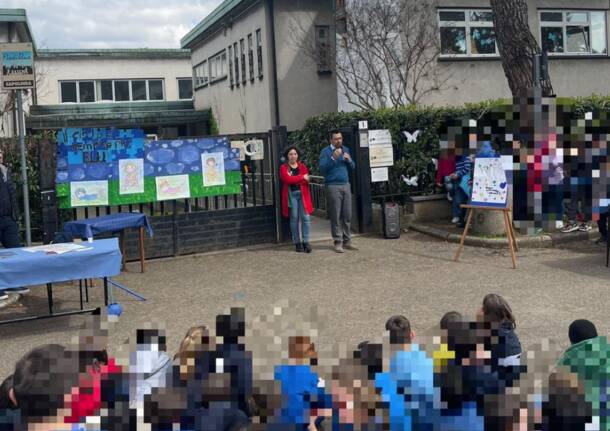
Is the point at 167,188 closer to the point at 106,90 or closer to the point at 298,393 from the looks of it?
the point at 298,393

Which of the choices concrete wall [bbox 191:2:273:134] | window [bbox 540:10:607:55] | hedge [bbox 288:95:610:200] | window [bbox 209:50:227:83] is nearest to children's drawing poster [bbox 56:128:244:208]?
hedge [bbox 288:95:610:200]

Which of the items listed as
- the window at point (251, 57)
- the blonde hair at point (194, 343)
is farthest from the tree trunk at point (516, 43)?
the window at point (251, 57)

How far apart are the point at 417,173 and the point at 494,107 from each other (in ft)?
6.02

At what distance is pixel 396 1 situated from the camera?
61.8 ft

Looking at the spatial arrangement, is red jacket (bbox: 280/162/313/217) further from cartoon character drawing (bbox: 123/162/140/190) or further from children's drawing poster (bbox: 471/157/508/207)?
children's drawing poster (bbox: 471/157/508/207)

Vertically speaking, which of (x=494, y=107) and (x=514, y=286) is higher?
(x=494, y=107)

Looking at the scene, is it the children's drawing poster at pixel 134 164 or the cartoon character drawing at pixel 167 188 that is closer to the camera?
the children's drawing poster at pixel 134 164

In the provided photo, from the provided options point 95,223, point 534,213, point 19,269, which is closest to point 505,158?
point 534,213

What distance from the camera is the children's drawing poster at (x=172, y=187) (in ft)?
37.4

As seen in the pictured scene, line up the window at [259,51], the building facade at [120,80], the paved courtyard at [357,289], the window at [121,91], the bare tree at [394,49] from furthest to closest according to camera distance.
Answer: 1. the window at [121,91]
2. the building facade at [120,80]
3. the window at [259,51]
4. the bare tree at [394,49]
5. the paved courtyard at [357,289]

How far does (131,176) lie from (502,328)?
25.6 feet

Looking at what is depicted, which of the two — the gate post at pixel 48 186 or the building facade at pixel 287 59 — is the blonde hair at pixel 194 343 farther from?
the building facade at pixel 287 59

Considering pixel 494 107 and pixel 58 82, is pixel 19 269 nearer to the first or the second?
pixel 494 107

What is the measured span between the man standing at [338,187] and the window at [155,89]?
93.4 feet
